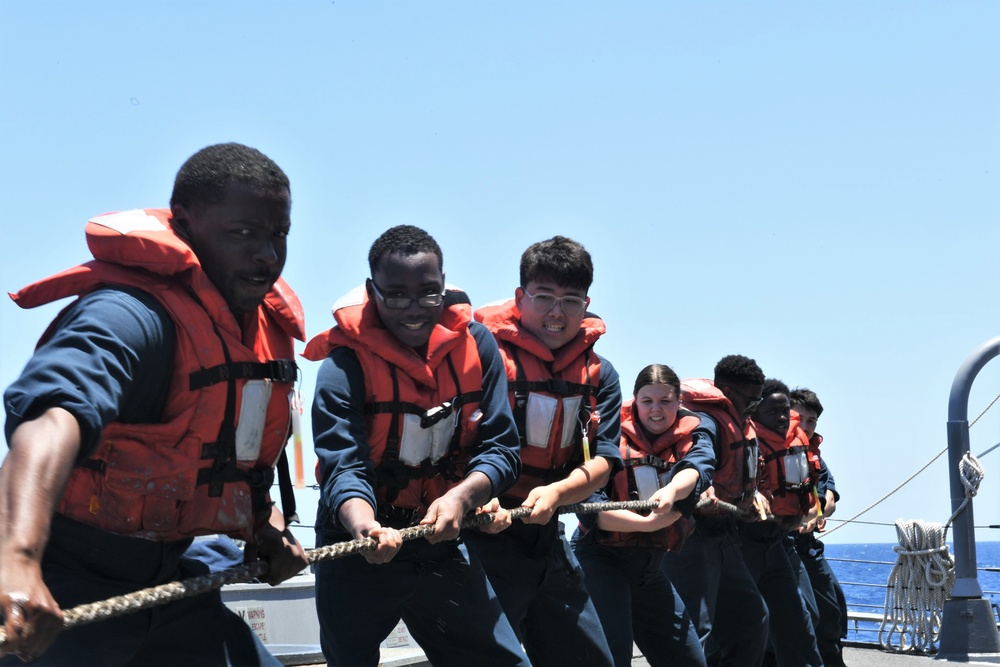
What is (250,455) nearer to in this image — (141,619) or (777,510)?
(141,619)

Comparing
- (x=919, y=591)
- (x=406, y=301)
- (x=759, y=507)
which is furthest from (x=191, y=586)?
(x=919, y=591)

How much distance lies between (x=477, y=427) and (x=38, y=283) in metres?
1.79

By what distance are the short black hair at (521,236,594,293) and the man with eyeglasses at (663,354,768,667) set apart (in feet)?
8.10

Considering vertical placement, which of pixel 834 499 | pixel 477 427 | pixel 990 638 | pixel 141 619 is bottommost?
pixel 990 638

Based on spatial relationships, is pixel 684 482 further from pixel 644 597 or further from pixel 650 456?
pixel 644 597

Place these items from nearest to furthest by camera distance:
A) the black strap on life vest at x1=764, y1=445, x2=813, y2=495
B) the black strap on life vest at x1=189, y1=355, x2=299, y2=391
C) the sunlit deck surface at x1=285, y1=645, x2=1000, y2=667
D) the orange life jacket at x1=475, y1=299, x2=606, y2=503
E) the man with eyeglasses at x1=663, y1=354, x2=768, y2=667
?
1. the black strap on life vest at x1=189, y1=355, x2=299, y2=391
2. the orange life jacket at x1=475, y1=299, x2=606, y2=503
3. the man with eyeglasses at x1=663, y1=354, x2=768, y2=667
4. the black strap on life vest at x1=764, y1=445, x2=813, y2=495
5. the sunlit deck surface at x1=285, y1=645, x2=1000, y2=667

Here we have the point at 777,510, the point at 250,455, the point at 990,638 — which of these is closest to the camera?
the point at 250,455

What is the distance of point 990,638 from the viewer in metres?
11.3

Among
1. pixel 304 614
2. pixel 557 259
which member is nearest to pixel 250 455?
pixel 557 259

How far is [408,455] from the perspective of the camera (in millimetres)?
4297

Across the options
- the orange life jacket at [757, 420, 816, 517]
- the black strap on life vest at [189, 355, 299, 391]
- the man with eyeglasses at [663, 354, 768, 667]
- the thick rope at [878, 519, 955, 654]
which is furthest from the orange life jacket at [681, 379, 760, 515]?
the thick rope at [878, 519, 955, 654]

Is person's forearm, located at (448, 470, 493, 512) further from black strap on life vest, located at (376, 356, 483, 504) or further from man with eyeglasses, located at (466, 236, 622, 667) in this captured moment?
man with eyeglasses, located at (466, 236, 622, 667)

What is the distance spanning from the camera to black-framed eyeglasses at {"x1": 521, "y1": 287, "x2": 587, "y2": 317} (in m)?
5.36

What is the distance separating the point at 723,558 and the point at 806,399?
168 inches
